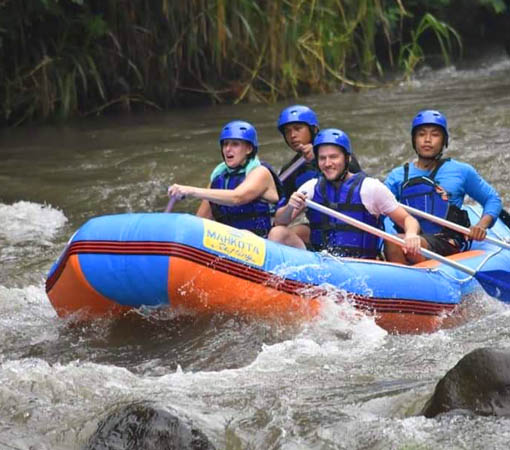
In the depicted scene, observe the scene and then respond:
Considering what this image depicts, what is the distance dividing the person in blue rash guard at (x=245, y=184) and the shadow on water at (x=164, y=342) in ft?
2.83

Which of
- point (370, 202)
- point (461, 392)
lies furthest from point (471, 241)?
point (461, 392)

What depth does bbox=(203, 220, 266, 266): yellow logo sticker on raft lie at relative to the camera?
18.4 ft

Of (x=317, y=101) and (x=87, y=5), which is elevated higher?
(x=87, y=5)

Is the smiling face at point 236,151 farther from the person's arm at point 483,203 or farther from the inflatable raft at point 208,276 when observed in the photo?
the person's arm at point 483,203

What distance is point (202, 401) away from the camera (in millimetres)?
4582

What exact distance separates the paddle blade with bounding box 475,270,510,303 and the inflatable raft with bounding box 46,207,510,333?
54 cm

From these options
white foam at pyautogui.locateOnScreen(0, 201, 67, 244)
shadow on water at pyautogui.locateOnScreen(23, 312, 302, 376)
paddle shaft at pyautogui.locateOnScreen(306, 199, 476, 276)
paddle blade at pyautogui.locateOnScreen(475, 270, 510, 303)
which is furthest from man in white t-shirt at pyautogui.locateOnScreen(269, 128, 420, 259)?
white foam at pyautogui.locateOnScreen(0, 201, 67, 244)

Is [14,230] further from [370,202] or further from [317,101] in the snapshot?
[317,101]

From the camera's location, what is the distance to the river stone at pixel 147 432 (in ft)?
12.6

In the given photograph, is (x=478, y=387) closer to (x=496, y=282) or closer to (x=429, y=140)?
(x=496, y=282)

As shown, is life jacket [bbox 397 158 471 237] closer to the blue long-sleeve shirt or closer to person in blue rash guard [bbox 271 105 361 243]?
the blue long-sleeve shirt

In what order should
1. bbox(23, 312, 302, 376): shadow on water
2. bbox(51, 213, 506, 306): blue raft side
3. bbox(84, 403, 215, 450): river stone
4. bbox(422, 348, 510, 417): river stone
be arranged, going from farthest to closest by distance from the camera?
1. bbox(51, 213, 506, 306): blue raft side
2. bbox(23, 312, 302, 376): shadow on water
3. bbox(422, 348, 510, 417): river stone
4. bbox(84, 403, 215, 450): river stone

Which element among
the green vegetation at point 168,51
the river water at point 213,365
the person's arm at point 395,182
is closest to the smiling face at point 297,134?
the person's arm at point 395,182

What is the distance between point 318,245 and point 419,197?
880mm
